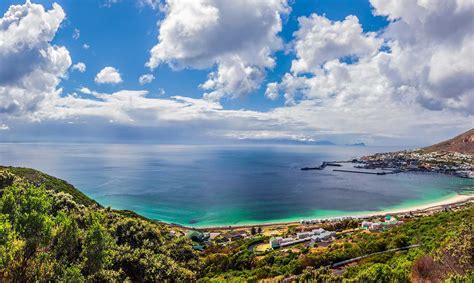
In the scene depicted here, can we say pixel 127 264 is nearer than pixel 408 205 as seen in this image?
Yes

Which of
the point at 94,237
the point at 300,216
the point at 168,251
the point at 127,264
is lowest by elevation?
the point at 300,216

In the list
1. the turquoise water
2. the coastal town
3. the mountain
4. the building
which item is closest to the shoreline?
the turquoise water

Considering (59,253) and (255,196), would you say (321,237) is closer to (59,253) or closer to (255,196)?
(59,253)

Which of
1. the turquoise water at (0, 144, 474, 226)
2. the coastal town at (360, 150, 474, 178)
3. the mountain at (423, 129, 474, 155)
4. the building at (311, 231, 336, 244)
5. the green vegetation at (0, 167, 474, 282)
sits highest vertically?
the mountain at (423, 129, 474, 155)

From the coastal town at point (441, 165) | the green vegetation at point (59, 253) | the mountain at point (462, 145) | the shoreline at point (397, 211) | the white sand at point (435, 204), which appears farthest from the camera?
the mountain at point (462, 145)

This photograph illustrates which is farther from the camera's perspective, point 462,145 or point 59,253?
point 462,145

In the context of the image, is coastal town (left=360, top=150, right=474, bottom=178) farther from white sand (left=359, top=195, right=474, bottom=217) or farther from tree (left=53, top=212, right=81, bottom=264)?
tree (left=53, top=212, right=81, bottom=264)

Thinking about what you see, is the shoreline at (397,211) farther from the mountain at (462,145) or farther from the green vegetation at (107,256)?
the mountain at (462,145)

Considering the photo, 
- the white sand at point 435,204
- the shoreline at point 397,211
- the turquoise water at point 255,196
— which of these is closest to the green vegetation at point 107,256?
the shoreline at point 397,211

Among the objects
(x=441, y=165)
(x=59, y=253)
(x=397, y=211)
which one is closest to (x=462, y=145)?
(x=441, y=165)

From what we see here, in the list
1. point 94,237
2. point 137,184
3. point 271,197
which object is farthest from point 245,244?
point 137,184

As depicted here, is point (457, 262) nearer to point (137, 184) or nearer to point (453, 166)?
point (137, 184)
